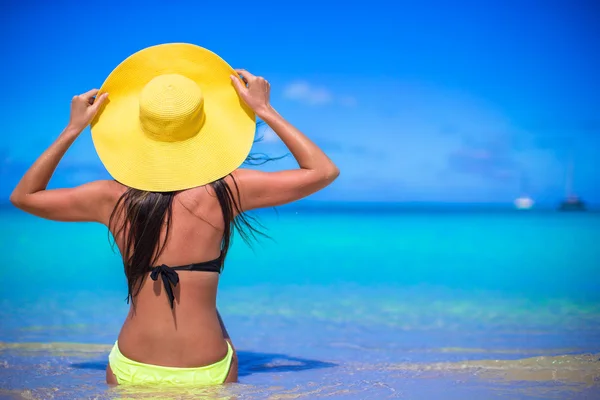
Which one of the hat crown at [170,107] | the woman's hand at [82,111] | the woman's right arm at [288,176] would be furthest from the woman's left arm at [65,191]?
the woman's right arm at [288,176]

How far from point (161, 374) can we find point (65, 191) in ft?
2.32

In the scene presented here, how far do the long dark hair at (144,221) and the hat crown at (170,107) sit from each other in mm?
210

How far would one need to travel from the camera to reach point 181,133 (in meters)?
2.38

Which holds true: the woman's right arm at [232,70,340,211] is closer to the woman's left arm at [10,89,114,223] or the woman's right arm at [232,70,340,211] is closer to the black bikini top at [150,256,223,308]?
the black bikini top at [150,256,223,308]

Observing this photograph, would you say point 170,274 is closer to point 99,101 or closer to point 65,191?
point 65,191

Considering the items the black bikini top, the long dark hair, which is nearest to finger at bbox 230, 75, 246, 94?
the long dark hair

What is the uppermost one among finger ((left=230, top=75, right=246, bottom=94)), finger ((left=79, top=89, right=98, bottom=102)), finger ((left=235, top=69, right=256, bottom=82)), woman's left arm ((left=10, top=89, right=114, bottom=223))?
finger ((left=235, top=69, right=256, bottom=82))

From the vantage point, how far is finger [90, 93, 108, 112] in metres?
2.45

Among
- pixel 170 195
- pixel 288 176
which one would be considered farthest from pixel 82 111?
pixel 288 176

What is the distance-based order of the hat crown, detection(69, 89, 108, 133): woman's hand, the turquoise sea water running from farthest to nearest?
1. the turquoise sea water
2. detection(69, 89, 108, 133): woman's hand
3. the hat crown

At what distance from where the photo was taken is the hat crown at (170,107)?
230 centimetres

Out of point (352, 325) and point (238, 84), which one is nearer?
point (238, 84)

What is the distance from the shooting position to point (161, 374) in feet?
7.86

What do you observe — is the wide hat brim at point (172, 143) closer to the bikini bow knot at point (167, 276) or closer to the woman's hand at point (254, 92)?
the woman's hand at point (254, 92)
